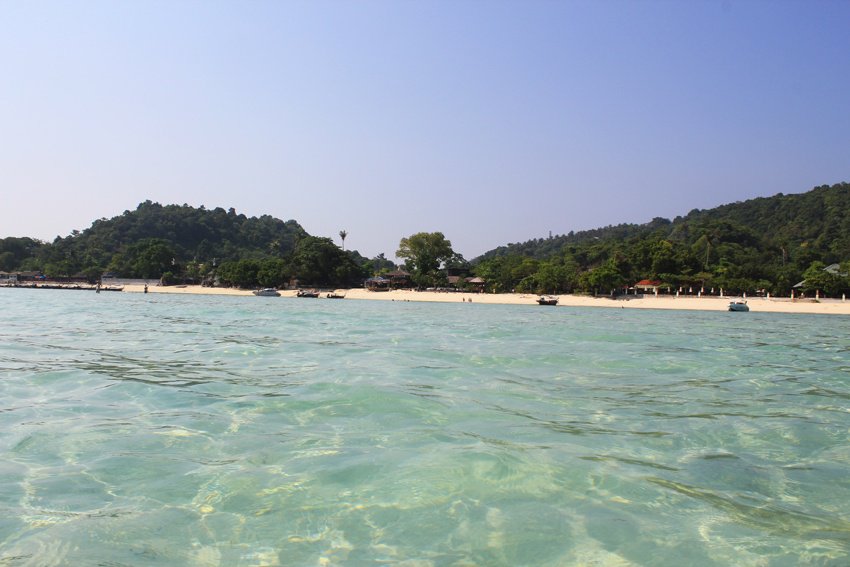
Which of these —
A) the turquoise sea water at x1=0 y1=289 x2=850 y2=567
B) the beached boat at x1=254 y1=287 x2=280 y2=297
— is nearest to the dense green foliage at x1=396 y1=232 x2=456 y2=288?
the beached boat at x1=254 y1=287 x2=280 y2=297

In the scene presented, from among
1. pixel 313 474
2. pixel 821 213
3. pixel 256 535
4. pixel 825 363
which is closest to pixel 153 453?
pixel 313 474

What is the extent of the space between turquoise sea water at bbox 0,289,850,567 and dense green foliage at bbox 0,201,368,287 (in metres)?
80.7

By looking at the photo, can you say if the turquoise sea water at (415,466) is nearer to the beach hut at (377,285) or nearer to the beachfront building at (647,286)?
the beachfront building at (647,286)

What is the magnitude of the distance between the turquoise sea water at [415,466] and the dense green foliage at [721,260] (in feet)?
196

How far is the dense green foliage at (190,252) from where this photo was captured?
9275 cm

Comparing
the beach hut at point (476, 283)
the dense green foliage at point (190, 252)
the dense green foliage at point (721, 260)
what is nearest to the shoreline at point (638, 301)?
the dense green foliage at point (721, 260)

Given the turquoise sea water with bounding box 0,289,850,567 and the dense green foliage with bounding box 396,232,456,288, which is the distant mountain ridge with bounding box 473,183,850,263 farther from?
the turquoise sea water with bounding box 0,289,850,567

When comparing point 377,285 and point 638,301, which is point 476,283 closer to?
point 377,285

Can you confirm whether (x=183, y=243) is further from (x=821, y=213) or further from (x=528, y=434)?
(x=528, y=434)

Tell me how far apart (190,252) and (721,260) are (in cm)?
12594

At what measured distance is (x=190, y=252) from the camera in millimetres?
148000

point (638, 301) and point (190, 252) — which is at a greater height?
point (190, 252)

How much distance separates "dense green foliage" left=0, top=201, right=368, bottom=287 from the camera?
304 feet

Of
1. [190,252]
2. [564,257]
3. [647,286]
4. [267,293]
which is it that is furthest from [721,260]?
[190,252]
